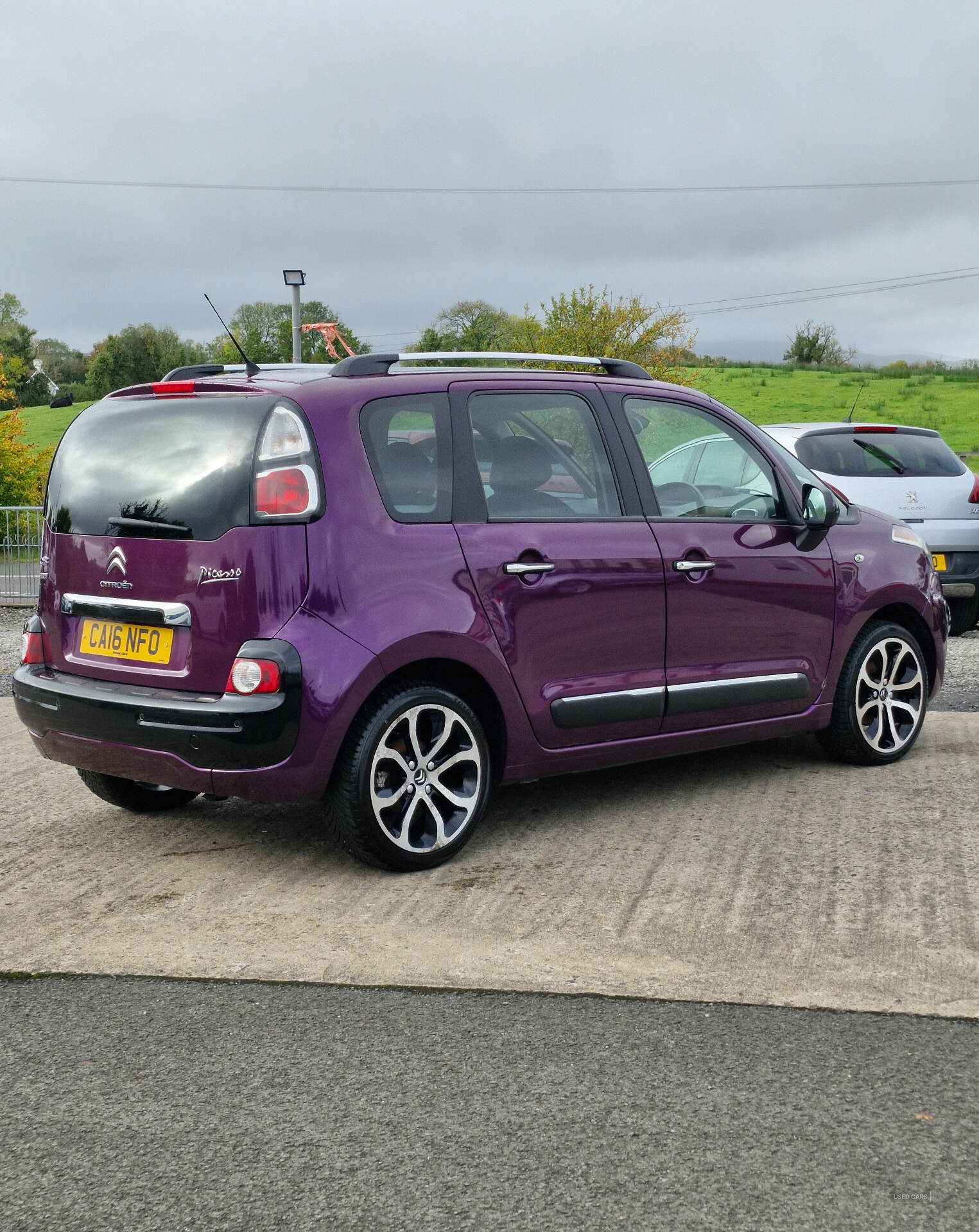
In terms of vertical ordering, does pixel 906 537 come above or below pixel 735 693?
above

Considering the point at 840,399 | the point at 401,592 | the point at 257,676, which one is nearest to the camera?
the point at 257,676

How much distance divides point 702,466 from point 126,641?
2.55 m

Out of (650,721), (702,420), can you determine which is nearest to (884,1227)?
(650,721)

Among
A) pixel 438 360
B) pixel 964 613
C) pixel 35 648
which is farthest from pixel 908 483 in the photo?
pixel 35 648

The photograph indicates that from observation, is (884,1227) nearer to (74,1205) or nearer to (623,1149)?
(623,1149)

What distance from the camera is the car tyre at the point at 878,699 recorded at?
20.7ft

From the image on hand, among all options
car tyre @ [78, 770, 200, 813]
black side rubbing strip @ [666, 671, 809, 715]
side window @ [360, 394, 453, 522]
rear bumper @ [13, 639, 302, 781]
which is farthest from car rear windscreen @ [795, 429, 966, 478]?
rear bumper @ [13, 639, 302, 781]

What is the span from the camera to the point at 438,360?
5398 mm

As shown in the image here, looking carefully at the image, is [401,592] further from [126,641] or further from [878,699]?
[878,699]

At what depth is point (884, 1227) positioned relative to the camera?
2.56 m

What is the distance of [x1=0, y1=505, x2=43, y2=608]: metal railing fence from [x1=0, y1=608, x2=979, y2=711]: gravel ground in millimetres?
868

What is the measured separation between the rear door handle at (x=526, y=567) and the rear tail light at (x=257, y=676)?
3.23 feet

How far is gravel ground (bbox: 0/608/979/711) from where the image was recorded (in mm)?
8266

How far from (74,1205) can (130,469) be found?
2.76 m
